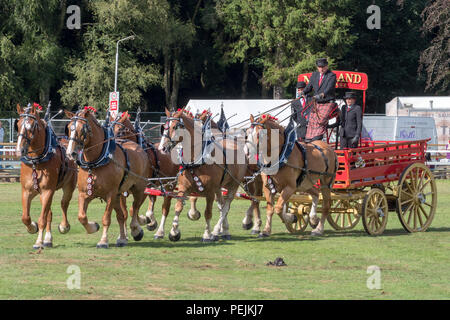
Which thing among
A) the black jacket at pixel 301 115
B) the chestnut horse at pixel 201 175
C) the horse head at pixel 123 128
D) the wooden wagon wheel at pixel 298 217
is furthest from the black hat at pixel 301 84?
the horse head at pixel 123 128

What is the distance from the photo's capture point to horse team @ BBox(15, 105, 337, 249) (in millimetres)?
13281

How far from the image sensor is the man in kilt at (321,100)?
52.3 feet

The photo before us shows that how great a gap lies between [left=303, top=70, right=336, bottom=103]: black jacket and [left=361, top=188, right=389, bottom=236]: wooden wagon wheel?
1.97 m

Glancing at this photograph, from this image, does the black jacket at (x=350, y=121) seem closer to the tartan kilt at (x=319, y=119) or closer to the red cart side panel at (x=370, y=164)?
the red cart side panel at (x=370, y=164)

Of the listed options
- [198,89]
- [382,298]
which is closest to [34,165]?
[382,298]

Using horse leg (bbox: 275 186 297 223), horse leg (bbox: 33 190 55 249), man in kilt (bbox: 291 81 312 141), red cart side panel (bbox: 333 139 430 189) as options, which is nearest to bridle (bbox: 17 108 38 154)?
horse leg (bbox: 33 190 55 249)

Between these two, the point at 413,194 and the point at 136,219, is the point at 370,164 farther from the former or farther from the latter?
the point at 136,219

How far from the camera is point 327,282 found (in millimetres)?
10578

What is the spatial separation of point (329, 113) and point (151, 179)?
3.66 metres

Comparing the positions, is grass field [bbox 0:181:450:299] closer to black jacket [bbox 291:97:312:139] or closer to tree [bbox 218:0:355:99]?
black jacket [bbox 291:97:312:139]

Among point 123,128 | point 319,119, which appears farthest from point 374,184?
point 123,128

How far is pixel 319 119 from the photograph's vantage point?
16.1 m

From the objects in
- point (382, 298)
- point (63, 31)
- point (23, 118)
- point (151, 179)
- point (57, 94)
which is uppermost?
point (63, 31)

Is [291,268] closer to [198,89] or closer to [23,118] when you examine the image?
[23,118]
